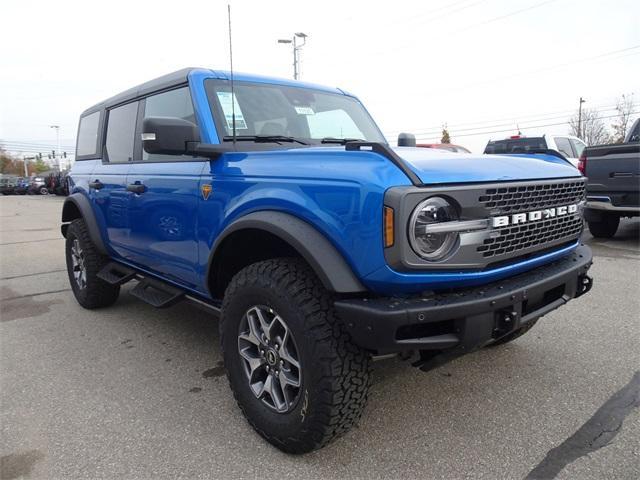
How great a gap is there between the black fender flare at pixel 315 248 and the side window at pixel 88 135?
126 inches

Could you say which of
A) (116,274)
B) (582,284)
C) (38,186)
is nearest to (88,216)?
(116,274)

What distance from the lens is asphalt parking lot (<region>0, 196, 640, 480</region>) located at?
7.38ft

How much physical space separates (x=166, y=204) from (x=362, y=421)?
185 centimetres

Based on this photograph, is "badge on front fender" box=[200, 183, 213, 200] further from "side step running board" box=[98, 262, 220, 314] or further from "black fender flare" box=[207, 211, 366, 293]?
"side step running board" box=[98, 262, 220, 314]

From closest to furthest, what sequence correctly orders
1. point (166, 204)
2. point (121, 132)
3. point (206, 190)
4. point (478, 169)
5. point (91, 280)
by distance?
point (478, 169)
point (206, 190)
point (166, 204)
point (121, 132)
point (91, 280)

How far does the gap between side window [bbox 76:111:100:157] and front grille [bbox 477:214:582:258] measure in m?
4.01

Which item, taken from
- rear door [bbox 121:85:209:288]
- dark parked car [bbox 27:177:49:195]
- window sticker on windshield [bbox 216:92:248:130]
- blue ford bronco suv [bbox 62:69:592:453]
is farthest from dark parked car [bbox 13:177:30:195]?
window sticker on windshield [bbox 216:92:248:130]

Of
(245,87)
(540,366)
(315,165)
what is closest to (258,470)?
(315,165)

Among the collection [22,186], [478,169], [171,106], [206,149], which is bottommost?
[22,186]

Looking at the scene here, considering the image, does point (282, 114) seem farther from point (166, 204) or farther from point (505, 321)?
point (505, 321)

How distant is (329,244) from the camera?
210 cm

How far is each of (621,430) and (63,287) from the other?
19.3 ft

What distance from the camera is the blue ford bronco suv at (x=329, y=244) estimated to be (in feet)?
6.44

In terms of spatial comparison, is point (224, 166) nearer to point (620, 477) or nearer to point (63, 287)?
point (620, 477)
